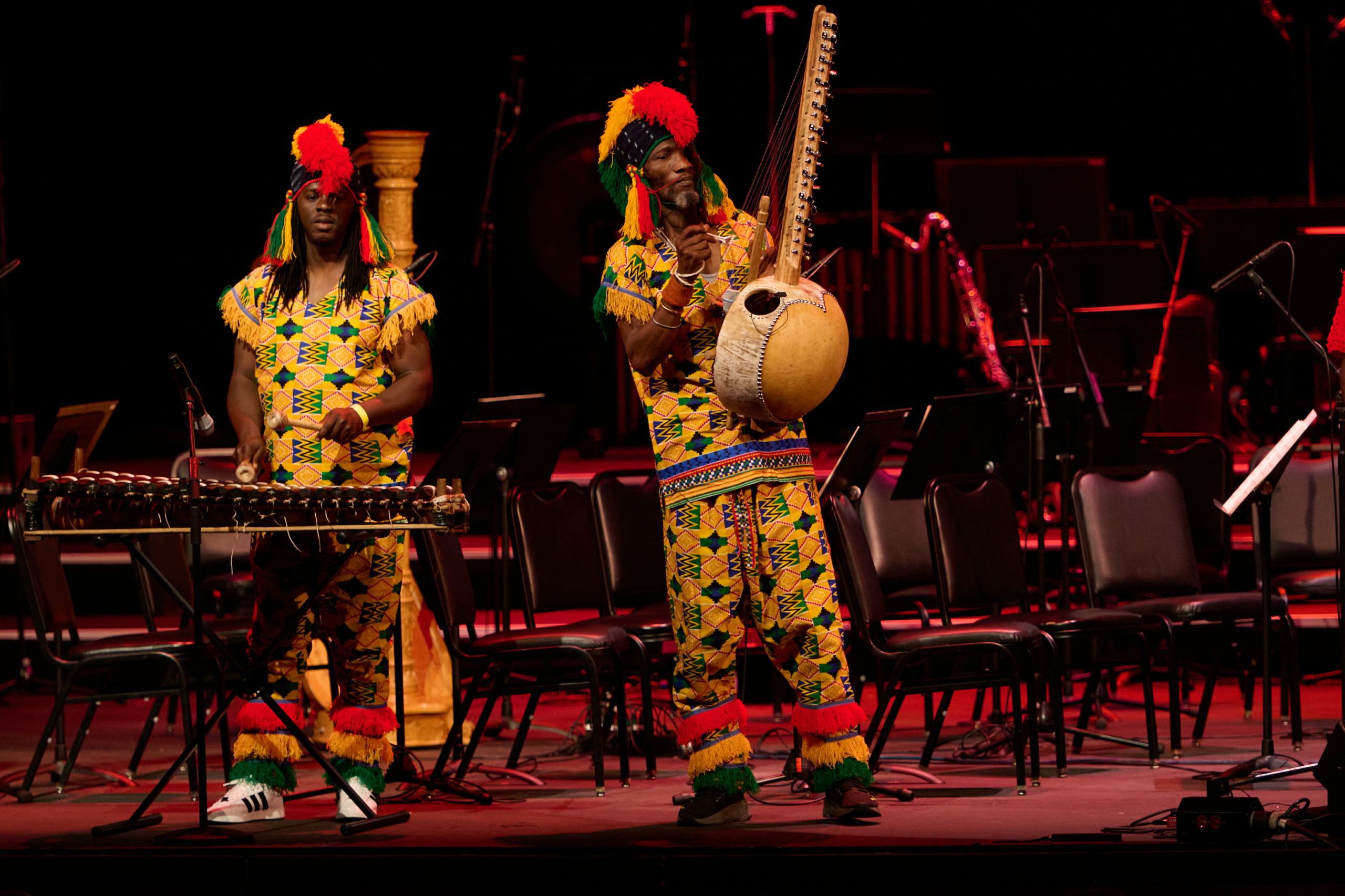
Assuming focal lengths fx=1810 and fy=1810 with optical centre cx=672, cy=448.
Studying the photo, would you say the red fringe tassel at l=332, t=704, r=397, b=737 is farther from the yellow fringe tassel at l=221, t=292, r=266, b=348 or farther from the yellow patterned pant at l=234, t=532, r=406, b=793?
the yellow fringe tassel at l=221, t=292, r=266, b=348

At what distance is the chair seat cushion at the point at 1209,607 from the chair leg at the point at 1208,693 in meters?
0.26

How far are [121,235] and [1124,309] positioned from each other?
21.8 ft

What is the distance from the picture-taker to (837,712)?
4586mm

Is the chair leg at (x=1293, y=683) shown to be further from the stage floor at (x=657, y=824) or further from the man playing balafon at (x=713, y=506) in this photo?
the man playing balafon at (x=713, y=506)

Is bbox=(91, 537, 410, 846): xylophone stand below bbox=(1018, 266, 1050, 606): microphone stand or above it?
below

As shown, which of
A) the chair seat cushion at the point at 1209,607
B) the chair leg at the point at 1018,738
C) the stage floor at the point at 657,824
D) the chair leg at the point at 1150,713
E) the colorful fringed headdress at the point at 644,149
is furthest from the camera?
the chair seat cushion at the point at 1209,607

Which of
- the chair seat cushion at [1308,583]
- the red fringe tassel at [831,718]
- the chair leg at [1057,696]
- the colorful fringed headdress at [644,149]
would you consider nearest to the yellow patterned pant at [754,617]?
the red fringe tassel at [831,718]

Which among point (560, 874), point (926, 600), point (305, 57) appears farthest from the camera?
point (305, 57)

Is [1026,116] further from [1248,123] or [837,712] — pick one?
[837,712]

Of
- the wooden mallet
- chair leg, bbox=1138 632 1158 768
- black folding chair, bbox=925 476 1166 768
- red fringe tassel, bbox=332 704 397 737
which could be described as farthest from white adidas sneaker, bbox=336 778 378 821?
chair leg, bbox=1138 632 1158 768

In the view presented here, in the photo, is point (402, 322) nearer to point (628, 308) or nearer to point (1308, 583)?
point (628, 308)

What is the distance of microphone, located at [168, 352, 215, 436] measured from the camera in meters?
4.19

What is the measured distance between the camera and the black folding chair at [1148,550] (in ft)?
19.7

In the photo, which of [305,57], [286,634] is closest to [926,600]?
[286,634]
